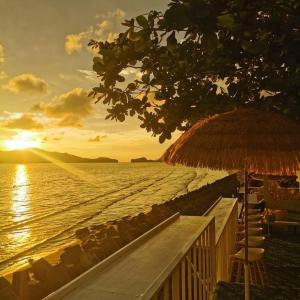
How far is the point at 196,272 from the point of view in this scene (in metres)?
3.28

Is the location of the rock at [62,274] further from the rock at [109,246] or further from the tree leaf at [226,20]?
the tree leaf at [226,20]

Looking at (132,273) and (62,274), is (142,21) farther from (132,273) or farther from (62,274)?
(62,274)

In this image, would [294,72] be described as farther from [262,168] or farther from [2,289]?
[2,289]

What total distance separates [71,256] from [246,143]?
2693 mm

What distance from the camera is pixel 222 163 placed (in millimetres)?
3691

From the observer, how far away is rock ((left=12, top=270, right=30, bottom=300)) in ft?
11.2

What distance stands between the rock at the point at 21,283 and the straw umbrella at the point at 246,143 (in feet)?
6.09

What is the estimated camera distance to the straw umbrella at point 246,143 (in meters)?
3.39

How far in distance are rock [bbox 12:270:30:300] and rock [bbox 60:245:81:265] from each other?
0.93 meters

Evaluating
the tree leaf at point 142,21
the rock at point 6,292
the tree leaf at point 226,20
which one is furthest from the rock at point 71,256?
the tree leaf at point 226,20

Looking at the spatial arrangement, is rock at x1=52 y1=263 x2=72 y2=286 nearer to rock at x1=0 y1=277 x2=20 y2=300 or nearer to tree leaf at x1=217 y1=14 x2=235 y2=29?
rock at x1=0 y1=277 x2=20 y2=300

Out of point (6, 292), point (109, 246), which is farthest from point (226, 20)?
point (109, 246)

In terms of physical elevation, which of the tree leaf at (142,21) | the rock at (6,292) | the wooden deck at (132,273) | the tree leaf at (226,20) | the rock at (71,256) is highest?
the tree leaf at (142,21)

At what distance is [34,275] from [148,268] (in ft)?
5.10
